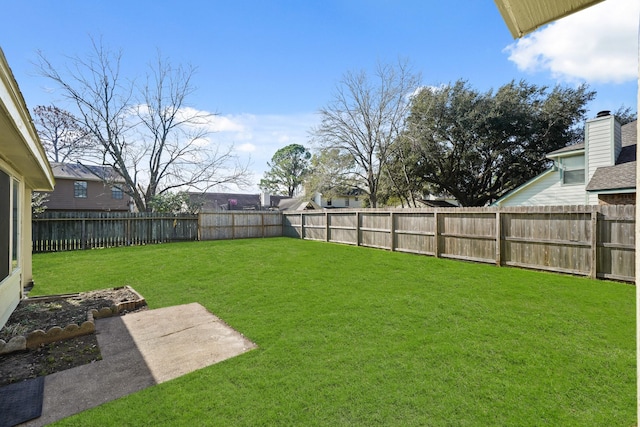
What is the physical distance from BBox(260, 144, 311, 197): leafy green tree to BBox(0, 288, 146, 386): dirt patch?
118ft

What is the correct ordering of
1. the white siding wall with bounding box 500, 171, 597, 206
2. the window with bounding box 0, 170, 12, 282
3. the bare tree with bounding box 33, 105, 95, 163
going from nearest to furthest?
the window with bounding box 0, 170, 12, 282, the white siding wall with bounding box 500, 171, 597, 206, the bare tree with bounding box 33, 105, 95, 163

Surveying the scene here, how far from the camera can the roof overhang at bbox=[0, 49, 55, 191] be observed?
174 cm

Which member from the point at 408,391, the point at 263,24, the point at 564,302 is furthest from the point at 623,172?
the point at 263,24

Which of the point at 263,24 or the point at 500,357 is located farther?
the point at 263,24

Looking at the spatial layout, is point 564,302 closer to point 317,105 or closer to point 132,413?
point 132,413

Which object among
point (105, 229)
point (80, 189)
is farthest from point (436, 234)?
point (80, 189)

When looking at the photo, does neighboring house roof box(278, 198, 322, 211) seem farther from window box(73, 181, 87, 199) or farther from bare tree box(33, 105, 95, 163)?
bare tree box(33, 105, 95, 163)

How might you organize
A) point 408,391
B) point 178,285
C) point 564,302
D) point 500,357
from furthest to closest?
1. point 178,285
2. point 564,302
3. point 500,357
4. point 408,391

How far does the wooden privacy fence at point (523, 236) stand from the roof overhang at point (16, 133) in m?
8.14

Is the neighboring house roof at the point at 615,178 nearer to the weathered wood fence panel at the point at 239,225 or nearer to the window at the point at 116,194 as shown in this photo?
the weathered wood fence panel at the point at 239,225

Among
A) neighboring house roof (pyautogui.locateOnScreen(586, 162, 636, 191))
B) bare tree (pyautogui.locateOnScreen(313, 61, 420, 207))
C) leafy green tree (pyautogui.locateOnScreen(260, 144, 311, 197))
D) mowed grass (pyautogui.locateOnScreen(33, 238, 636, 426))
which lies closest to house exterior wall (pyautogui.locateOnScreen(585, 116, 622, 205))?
neighboring house roof (pyautogui.locateOnScreen(586, 162, 636, 191))

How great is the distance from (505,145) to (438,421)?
19954 millimetres

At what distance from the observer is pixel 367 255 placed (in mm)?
8914

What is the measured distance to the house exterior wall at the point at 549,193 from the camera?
1064 cm
